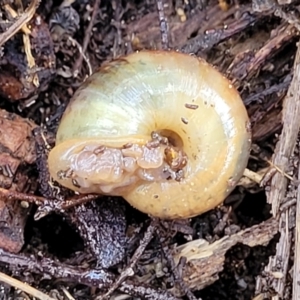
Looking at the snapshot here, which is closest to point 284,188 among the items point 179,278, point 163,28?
point 179,278

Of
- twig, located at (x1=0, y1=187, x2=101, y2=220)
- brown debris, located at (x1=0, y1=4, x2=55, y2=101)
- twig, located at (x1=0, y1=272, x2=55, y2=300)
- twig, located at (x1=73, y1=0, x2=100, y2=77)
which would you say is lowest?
twig, located at (x1=0, y1=272, x2=55, y2=300)

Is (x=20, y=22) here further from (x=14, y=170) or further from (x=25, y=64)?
(x=14, y=170)

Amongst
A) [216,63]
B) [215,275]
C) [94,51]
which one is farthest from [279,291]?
[94,51]

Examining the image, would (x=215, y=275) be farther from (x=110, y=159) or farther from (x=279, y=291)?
(x=110, y=159)

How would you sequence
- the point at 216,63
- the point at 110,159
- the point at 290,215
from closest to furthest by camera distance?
the point at 110,159 < the point at 290,215 < the point at 216,63

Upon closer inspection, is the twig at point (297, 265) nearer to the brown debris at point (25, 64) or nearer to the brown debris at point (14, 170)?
the brown debris at point (14, 170)

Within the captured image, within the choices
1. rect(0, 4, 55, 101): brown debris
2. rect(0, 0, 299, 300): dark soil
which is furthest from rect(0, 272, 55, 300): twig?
rect(0, 4, 55, 101): brown debris

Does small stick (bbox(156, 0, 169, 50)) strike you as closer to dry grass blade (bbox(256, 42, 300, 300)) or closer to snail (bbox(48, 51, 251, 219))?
→ snail (bbox(48, 51, 251, 219))
